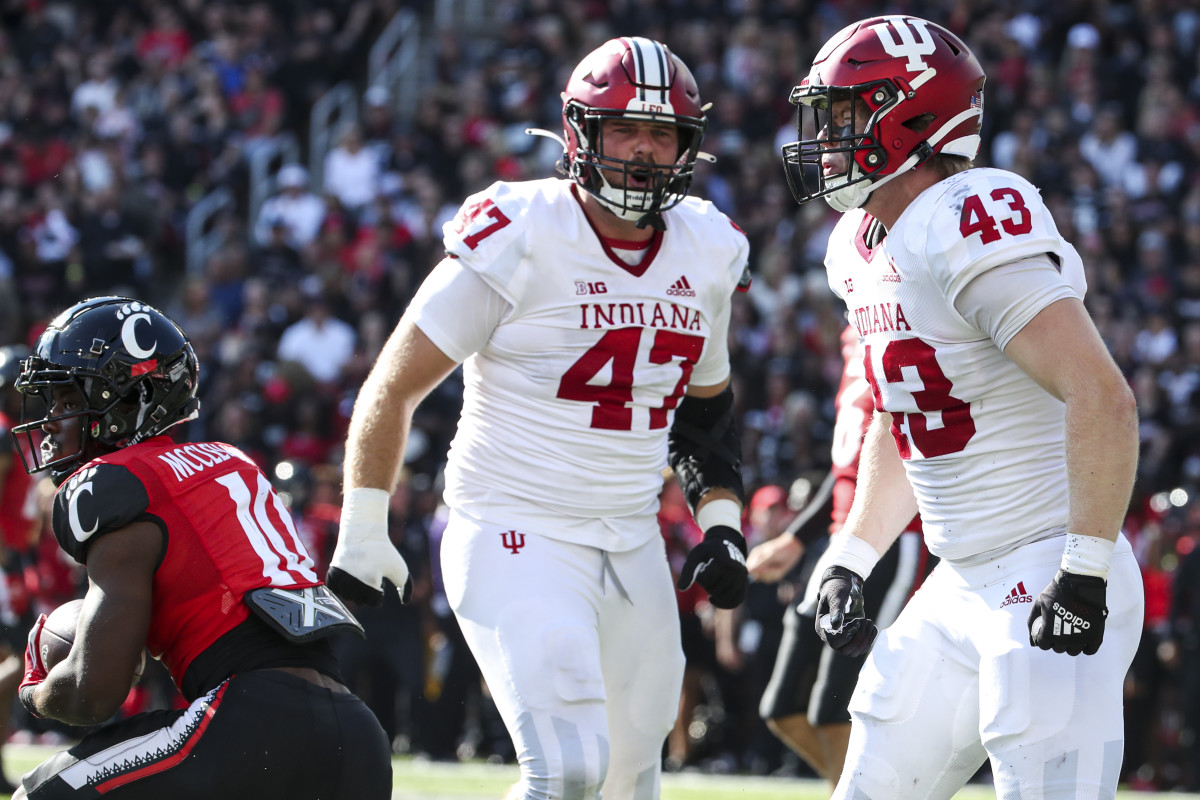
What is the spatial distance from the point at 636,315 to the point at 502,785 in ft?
15.0

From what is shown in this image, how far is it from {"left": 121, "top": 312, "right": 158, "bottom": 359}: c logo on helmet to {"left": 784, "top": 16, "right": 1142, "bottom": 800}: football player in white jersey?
1507 mm

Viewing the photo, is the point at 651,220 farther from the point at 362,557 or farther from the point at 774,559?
the point at 774,559

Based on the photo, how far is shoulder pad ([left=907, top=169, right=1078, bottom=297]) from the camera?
307cm

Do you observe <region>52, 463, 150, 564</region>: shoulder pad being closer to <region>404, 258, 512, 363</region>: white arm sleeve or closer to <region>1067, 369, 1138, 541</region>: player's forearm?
<region>404, 258, 512, 363</region>: white arm sleeve

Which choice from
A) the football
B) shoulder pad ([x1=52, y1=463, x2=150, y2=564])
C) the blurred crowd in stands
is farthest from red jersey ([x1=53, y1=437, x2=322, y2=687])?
the blurred crowd in stands

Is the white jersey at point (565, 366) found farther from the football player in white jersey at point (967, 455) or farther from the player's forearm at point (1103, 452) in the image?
the player's forearm at point (1103, 452)

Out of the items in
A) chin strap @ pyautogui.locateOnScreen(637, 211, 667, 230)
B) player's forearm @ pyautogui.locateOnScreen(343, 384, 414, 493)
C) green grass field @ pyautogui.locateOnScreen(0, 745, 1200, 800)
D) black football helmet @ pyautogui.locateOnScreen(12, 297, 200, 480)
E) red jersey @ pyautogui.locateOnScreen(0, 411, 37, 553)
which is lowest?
green grass field @ pyautogui.locateOnScreen(0, 745, 1200, 800)

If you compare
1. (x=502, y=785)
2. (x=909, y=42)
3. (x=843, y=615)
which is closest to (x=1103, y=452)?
(x=843, y=615)

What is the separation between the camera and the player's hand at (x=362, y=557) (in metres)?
3.71

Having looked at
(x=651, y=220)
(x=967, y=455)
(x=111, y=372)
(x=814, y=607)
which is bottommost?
(x=814, y=607)

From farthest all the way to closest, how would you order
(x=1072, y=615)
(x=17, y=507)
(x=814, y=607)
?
(x=17, y=507)
(x=814, y=607)
(x=1072, y=615)

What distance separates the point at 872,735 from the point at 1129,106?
10.9m

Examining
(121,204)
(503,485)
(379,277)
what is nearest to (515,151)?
(379,277)

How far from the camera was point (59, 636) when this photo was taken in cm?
333
